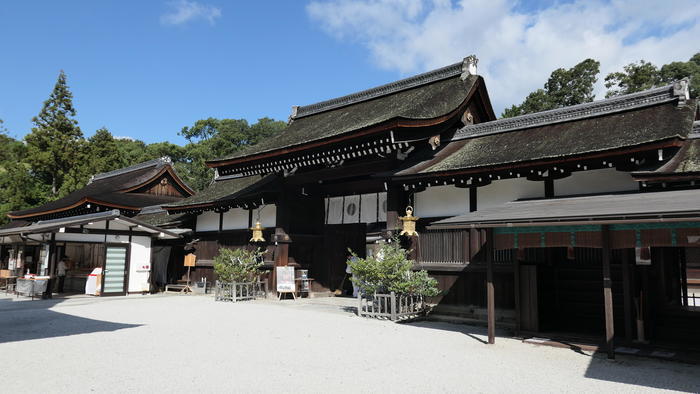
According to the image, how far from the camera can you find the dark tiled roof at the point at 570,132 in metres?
10.0

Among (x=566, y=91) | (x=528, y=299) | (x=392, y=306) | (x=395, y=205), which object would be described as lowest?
(x=392, y=306)

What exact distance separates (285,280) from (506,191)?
25.6 feet

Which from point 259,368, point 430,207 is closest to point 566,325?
point 430,207

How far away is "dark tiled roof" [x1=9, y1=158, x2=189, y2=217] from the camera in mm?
24578

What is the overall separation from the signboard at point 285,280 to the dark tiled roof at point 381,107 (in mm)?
3968

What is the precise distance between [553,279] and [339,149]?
6.58 meters

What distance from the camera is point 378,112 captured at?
16.4m

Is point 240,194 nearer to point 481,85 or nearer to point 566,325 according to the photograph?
point 481,85

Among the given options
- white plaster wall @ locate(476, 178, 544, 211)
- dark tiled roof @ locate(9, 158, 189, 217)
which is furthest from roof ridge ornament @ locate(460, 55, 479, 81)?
dark tiled roof @ locate(9, 158, 189, 217)

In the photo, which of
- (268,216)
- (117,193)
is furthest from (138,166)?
(268,216)

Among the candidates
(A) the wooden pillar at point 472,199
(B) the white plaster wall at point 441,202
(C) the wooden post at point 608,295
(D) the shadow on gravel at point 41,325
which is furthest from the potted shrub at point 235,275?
(C) the wooden post at point 608,295

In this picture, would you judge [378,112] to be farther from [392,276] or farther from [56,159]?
[56,159]

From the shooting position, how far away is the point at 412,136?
13.1 metres

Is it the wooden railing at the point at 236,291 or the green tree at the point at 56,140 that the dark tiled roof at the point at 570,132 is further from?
the green tree at the point at 56,140
